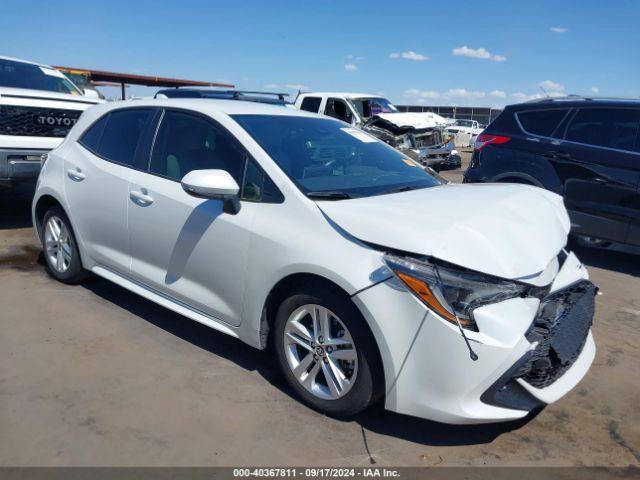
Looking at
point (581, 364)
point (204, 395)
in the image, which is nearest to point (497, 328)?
point (581, 364)

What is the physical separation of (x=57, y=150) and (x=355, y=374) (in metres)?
3.47

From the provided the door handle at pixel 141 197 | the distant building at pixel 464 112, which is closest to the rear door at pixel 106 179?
the door handle at pixel 141 197

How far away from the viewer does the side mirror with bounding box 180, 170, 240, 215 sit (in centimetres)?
309

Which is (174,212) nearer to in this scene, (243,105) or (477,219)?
(243,105)

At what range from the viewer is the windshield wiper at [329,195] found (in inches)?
121

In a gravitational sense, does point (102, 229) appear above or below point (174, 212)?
below

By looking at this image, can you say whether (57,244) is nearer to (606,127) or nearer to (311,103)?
(606,127)

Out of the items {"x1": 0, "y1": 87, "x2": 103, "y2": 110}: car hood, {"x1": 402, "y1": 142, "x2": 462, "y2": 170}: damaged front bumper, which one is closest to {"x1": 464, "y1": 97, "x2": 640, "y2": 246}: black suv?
{"x1": 0, "y1": 87, "x2": 103, "y2": 110}: car hood

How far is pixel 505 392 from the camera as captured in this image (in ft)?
8.56

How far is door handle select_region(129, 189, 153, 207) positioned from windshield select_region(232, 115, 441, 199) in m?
0.81

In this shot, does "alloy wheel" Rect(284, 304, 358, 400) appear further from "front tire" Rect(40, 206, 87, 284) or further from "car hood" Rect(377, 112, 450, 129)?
"car hood" Rect(377, 112, 450, 129)

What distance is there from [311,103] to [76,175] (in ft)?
33.6

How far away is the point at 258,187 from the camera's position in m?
3.24

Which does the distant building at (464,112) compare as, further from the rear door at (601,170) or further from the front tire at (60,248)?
the front tire at (60,248)
